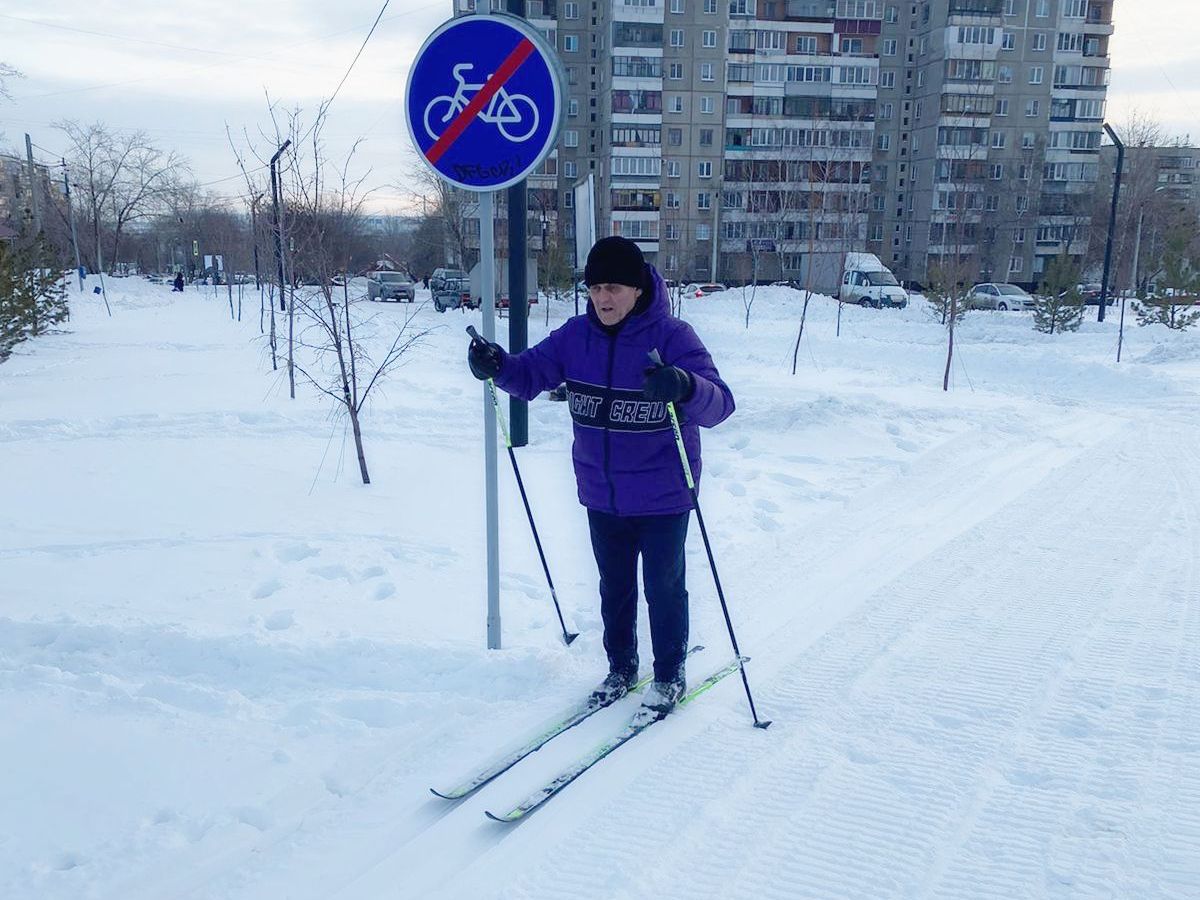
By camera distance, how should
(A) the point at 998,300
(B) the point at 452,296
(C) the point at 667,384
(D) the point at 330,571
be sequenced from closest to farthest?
(C) the point at 667,384 → (D) the point at 330,571 → (B) the point at 452,296 → (A) the point at 998,300

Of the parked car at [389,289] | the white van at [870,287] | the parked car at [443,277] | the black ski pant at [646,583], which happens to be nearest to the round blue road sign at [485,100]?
the black ski pant at [646,583]

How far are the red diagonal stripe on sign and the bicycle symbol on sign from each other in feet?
0.06

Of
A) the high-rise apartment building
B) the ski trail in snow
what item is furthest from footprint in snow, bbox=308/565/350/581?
the high-rise apartment building

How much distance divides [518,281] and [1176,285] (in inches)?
793

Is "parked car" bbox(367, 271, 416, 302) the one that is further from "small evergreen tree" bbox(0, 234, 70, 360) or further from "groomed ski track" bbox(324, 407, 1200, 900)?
"groomed ski track" bbox(324, 407, 1200, 900)

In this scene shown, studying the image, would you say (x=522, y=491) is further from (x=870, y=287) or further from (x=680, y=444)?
(x=870, y=287)

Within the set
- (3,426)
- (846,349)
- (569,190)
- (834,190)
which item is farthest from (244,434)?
(569,190)

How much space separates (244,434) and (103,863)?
6583 millimetres

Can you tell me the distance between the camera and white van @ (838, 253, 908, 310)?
34.9m

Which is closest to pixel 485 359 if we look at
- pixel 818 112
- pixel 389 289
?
pixel 389 289

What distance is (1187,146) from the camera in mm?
61719

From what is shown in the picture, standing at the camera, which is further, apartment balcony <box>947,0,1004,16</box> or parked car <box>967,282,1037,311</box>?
apartment balcony <box>947,0,1004,16</box>

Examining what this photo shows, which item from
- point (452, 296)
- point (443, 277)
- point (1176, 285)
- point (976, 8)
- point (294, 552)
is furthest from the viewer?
point (976, 8)

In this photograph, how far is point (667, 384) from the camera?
9.61 feet
